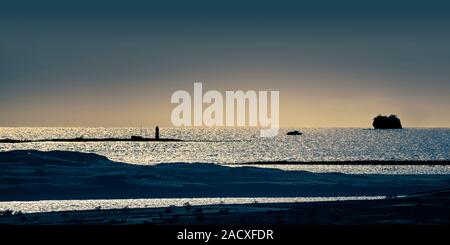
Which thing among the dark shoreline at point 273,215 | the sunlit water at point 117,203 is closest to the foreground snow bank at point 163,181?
the sunlit water at point 117,203

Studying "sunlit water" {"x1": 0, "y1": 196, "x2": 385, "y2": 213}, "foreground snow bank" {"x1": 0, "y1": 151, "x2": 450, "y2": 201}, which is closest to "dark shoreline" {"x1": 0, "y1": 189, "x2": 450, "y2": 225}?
"sunlit water" {"x1": 0, "y1": 196, "x2": 385, "y2": 213}

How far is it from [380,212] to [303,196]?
16038 millimetres

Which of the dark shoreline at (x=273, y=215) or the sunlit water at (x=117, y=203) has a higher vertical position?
the dark shoreline at (x=273, y=215)

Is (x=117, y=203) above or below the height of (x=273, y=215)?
below

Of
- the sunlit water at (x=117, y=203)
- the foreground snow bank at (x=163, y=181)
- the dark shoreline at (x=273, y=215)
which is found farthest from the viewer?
the foreground snow bank at (x=163, y=181)

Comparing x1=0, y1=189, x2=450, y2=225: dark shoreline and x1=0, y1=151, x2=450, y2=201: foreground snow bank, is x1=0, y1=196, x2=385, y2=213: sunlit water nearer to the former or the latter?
x1=0, y1=151, x2=450, y2=201: foreground snow bank

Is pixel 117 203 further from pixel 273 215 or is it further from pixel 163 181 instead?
pixel 273 215

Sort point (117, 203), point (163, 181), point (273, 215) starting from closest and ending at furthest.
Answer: point (273, 215)
point (117, 203)
point (163, 181)

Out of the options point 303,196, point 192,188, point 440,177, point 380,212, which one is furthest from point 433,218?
point 440,177

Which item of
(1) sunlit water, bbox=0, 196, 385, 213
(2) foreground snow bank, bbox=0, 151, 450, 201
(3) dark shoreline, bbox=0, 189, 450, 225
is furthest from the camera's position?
(2) foreground snow bank, bbox=0, 151, 450, 201

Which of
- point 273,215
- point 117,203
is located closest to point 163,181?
point 117,203

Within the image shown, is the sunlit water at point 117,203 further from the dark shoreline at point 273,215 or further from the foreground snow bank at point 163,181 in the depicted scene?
the dark shoreline at point 273,215

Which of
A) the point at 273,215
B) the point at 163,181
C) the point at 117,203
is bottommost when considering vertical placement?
the point at 117,203
